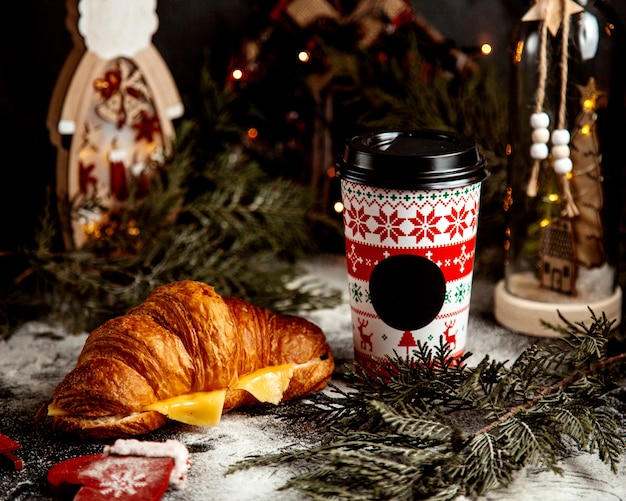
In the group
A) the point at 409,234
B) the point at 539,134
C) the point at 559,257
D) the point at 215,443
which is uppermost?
the point at 539,134

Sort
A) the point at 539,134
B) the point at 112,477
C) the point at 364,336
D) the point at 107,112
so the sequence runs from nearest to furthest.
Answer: the point at 112,477 < the point at 364,336 < the point at 539,134 < the point at 107,112

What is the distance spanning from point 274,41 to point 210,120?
0.71 feet

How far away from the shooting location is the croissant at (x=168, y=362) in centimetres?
98

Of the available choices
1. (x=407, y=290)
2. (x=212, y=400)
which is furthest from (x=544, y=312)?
(x=212, y=400)

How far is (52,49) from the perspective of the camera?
152cm

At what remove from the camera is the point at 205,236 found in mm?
1525

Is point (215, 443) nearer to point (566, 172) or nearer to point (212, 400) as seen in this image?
point (212, 400)

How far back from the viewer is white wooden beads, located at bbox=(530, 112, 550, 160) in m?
1.23

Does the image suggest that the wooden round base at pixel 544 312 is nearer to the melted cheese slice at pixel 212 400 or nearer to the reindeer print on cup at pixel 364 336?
the reindeer print on cup at pixel 364 336

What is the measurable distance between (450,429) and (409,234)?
0.27m

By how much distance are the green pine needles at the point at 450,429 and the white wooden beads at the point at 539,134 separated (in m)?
0.32

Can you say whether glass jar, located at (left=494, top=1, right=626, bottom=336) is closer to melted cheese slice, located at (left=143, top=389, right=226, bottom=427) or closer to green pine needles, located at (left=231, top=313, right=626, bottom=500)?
green pine needles, located at (left=231, top=313, right=626, bottom=500)

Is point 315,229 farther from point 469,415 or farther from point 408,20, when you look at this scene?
point 469,415

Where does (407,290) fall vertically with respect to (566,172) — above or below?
below
